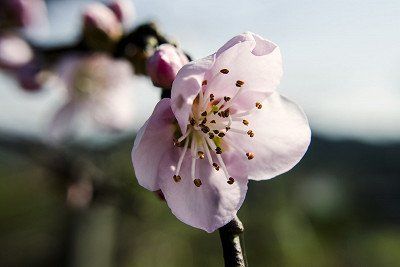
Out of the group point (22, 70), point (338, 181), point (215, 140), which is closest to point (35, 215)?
point (338, 181)

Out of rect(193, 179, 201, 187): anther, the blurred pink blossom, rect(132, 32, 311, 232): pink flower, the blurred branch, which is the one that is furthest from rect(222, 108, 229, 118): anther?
the blurred pink blossom

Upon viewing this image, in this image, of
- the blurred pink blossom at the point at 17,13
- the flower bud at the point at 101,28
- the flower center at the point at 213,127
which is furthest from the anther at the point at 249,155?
the blurred pink blossom at the point at 17,13

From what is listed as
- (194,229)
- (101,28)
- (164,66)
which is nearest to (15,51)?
(101,28)

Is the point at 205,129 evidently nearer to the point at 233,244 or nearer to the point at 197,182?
the point at 197,182

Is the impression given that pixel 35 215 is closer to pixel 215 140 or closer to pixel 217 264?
pixel 217 264

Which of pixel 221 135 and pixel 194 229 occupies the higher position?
pixel 221 135
